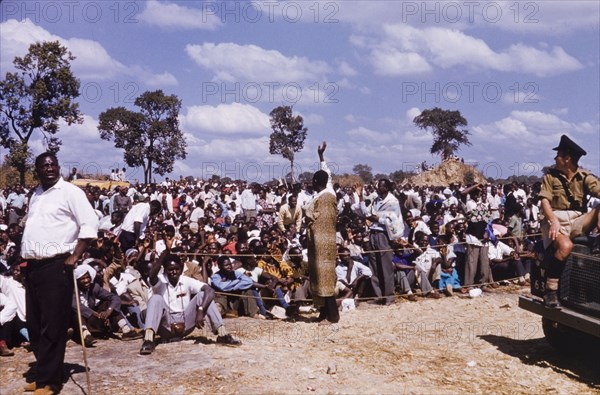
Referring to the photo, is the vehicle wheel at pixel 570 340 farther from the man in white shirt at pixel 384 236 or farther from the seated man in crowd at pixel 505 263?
the seated man in crowd at pixel 505 263

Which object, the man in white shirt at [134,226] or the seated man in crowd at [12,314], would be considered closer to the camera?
the seated man in crowd at [12,314]

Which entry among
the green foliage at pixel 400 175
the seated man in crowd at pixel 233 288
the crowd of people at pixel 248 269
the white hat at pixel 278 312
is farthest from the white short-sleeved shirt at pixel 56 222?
the green foliage at pixel 400 175

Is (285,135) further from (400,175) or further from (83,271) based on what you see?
(83,271)

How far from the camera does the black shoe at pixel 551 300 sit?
6109 mm

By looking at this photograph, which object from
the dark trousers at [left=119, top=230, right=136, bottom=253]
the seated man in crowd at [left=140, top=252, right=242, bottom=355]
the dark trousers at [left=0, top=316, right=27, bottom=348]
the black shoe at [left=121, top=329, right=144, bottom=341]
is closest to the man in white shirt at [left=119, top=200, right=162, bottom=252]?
the dark trousers at [left=119, top=230, right=136, bottom=253]

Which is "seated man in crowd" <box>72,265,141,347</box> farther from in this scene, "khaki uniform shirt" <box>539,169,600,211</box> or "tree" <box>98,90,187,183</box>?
"tree" <box>98,90,187,183</box>

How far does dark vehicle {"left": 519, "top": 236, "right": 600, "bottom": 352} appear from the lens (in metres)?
5.81

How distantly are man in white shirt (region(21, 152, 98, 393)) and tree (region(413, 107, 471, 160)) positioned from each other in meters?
51.6

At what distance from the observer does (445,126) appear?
55.1 metres

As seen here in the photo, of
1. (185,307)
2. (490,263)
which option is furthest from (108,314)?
(490,263)

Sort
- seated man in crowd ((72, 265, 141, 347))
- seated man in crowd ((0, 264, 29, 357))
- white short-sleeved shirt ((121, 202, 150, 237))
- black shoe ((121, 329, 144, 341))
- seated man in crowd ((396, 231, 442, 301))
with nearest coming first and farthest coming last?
1. seated man in crowd ((0, 264, 29, 357))
2. seated man in crowd ((72, 265, 141, 347))
3. black shoe ((121, 329, 144, 341))
4. seated man in crowd ((396, 231, 442, 301))
5. white short-sleeved shirt ((121, 202, 150, 237))

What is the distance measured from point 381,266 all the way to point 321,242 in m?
1.77

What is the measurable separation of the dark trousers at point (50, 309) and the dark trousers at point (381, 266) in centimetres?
546

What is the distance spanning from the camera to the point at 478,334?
302 inches
